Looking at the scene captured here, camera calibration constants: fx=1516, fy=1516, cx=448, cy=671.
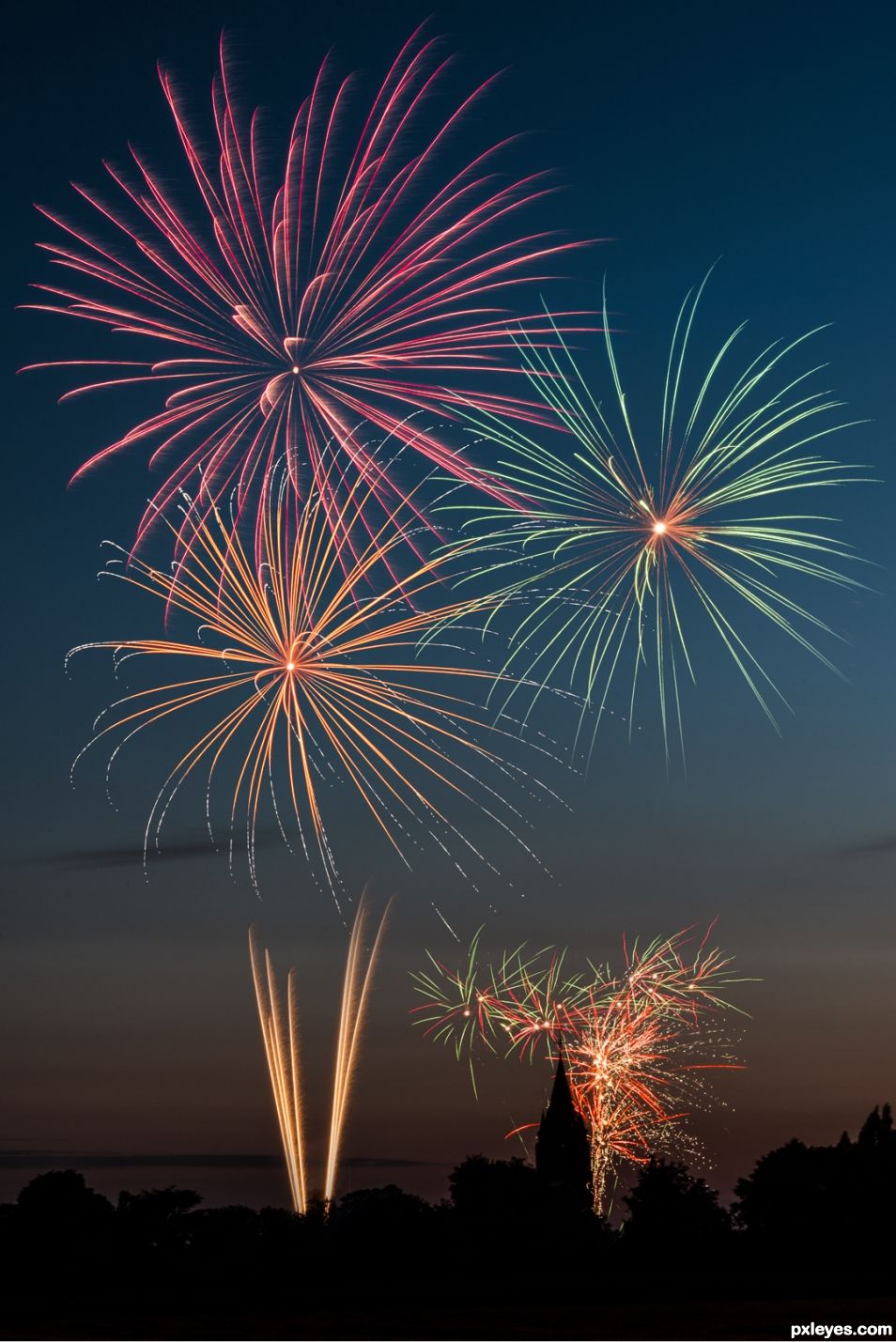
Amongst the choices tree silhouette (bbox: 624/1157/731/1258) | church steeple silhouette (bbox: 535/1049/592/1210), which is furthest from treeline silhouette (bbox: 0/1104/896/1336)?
church steeple silhouette (bbox: 535/1049/592/1210)

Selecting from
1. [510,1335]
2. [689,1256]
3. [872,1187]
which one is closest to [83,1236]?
[689,1256]

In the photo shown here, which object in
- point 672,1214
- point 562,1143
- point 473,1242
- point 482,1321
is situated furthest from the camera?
point 562,1143

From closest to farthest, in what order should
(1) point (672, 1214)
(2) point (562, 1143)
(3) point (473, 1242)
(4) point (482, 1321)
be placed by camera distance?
1. (4) point (482, 1321)
2. (3) point (473, 1242)
3. (1) point (672, 1214)
4. (2) point (562, 1143)

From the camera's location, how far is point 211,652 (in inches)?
1299

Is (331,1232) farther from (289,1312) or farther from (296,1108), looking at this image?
(289,1312)

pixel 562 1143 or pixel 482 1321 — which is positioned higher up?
pixel 562 1143

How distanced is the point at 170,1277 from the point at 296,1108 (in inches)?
242

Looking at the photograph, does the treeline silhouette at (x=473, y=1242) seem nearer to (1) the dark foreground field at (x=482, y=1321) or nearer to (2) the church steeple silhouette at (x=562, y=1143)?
(1) the dark foreground field at (x=482, y=1321)

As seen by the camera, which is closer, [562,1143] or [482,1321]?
[482,1321]

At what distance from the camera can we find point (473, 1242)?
49.3m

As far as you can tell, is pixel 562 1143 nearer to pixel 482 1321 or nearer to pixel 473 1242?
pixel 473 1242

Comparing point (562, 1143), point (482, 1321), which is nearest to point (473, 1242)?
point (482, 1321)

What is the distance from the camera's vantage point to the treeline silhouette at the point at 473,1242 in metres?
40.8

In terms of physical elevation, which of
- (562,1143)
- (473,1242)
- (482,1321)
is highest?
(562,1143)
